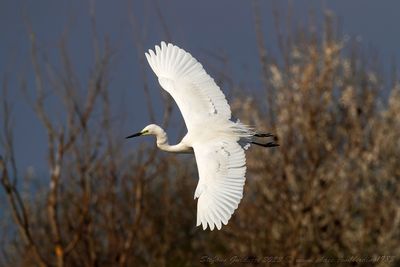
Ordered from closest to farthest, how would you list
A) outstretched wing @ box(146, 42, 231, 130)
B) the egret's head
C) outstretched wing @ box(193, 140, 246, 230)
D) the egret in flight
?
outstretched wing @ box(193, 140, 246, 230), the egret in flight, outstretched wing @ box(146, 42, 231, 130), the egret's head

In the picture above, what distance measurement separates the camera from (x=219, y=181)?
7.66 m

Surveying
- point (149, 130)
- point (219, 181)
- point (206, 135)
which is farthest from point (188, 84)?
point (219, 181)

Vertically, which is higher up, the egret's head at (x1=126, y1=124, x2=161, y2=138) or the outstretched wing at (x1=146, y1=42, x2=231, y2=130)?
the outstretched wing at (x1=146, y1=42, x2=231, y2=130)

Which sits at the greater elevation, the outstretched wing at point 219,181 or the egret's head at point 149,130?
the egret's head at point 149,130

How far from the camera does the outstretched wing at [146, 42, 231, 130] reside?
8867 millimetres

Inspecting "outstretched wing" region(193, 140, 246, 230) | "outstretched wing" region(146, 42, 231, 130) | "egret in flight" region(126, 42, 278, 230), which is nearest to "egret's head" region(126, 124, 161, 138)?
"egret in flight" region(126, 42, 278, 230)

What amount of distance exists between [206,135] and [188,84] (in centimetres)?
85

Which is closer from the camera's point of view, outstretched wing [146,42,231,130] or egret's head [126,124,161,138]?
outstretched wing [146,42,231,130]

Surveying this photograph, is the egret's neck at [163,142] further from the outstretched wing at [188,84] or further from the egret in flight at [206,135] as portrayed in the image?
the outstretched wing at [188,84]

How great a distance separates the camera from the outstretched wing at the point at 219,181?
24.3ft

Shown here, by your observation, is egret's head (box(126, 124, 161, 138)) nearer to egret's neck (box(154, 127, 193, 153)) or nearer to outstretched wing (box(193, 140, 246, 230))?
egret's neck (box(154, 127, 193, 153))

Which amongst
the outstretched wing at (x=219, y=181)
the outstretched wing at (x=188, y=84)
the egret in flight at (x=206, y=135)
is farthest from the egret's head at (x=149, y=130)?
the outstretched wing at (x=219, y=181)

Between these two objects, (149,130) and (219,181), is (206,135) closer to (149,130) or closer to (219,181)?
(219,181)

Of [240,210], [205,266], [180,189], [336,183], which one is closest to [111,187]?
[240,210]
